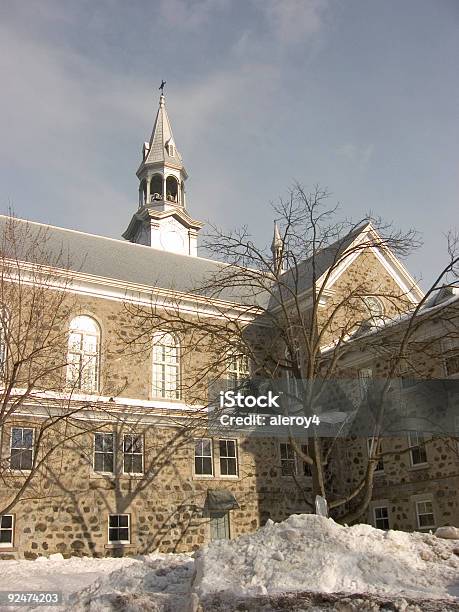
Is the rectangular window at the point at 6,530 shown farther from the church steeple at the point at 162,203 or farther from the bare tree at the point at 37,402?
the church steeple at the point at 162,203

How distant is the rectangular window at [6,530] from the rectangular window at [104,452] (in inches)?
117

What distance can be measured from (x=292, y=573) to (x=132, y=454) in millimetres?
13552

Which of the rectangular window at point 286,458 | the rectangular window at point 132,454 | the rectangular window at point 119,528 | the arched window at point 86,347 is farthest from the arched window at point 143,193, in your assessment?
the rectangular window at point 119,528

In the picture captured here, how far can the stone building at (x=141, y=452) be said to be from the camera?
62.1 feet

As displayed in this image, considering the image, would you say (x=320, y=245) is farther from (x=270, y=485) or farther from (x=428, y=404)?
(x=270, y=485)

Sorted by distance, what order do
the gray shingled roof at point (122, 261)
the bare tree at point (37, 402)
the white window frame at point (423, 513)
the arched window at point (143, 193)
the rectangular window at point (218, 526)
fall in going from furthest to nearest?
the arched window at point (143, 193) < the gray shingled roof at point (122, 261) < the rectangular window at point (218, 526) < the white window frame at point (423, 513) < the bare tree at point (37, 402)

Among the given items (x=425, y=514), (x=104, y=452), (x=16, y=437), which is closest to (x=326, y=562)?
(x=425, y=514)

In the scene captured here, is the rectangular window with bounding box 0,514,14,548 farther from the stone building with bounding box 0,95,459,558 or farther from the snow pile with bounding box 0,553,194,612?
the snow pile with bounding box 0,553,194,612

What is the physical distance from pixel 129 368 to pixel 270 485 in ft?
20.9

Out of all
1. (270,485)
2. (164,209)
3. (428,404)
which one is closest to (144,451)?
(270,485)

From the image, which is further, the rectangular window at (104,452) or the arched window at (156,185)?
the arched window at (156,185)

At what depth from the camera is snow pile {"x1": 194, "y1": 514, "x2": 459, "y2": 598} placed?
806 centimetres

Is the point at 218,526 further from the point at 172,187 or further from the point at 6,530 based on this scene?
the point at 172,187

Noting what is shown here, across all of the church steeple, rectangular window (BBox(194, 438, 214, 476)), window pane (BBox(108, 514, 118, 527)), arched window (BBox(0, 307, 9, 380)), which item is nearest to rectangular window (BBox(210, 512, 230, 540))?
rectangular window (BBox(194, 438, 214, 476))
